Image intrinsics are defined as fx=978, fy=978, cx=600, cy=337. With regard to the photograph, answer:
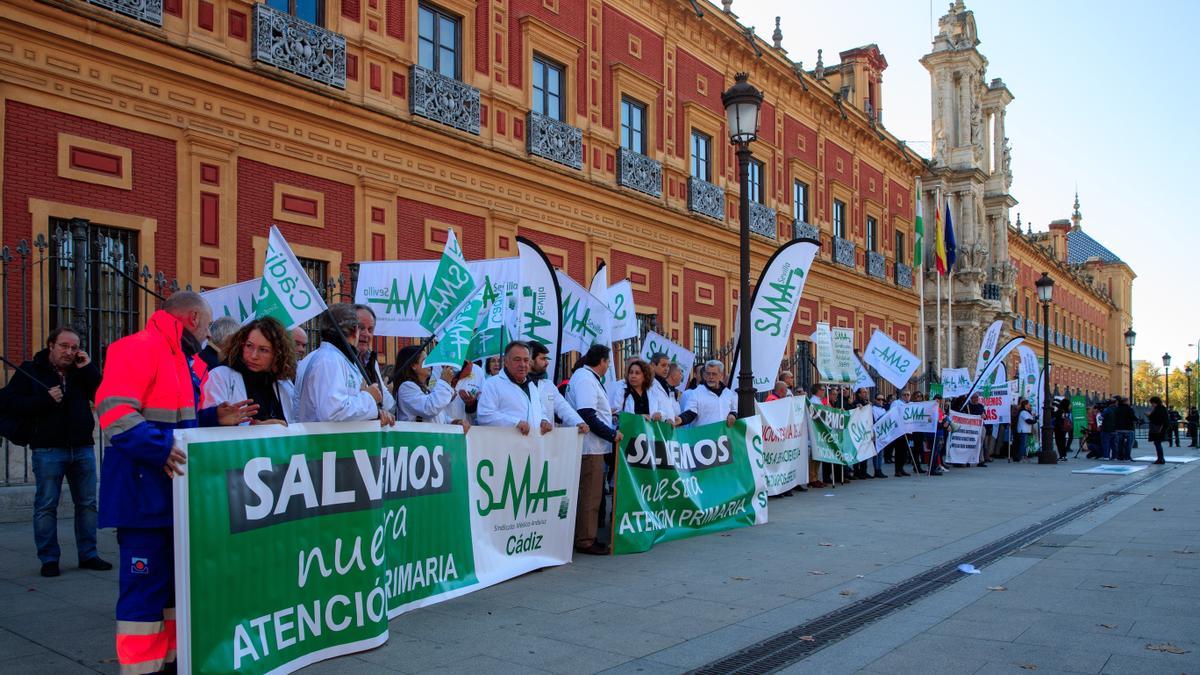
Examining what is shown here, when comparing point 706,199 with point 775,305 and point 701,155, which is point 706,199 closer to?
point 701,155

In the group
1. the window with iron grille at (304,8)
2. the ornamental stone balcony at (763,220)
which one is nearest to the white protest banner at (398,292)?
the window with iron grille at (304,8)

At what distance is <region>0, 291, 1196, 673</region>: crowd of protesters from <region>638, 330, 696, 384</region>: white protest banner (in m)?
0.73

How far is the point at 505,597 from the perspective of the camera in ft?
22.5

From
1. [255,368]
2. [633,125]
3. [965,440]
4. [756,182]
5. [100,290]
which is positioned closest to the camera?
[255,368]

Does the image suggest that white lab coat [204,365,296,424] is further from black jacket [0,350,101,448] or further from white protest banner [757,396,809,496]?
white protest banner [757,396,809,496]

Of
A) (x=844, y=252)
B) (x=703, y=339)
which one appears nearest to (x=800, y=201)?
(x=844, y=252)

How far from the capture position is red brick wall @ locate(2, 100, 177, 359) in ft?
34.6

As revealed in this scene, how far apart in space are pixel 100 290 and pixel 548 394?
590 cm

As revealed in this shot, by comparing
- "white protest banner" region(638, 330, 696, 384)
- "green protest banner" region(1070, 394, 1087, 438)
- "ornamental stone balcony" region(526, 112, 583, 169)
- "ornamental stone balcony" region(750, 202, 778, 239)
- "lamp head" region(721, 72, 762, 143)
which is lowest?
"green protest banner" region(1070, 394, 1087, 438)

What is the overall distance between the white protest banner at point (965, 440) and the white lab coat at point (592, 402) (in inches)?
562

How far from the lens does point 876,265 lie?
33.4 metres

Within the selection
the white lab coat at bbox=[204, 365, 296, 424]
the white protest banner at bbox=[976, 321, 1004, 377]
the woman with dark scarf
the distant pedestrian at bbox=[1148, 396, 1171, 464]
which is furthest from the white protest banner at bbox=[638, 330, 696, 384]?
the distant pedestrian at bbox=[1148, 396, 1171, 464]

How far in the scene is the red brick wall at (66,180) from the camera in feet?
34.6

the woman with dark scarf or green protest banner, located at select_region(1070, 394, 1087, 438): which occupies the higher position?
the woman with dark scarf
